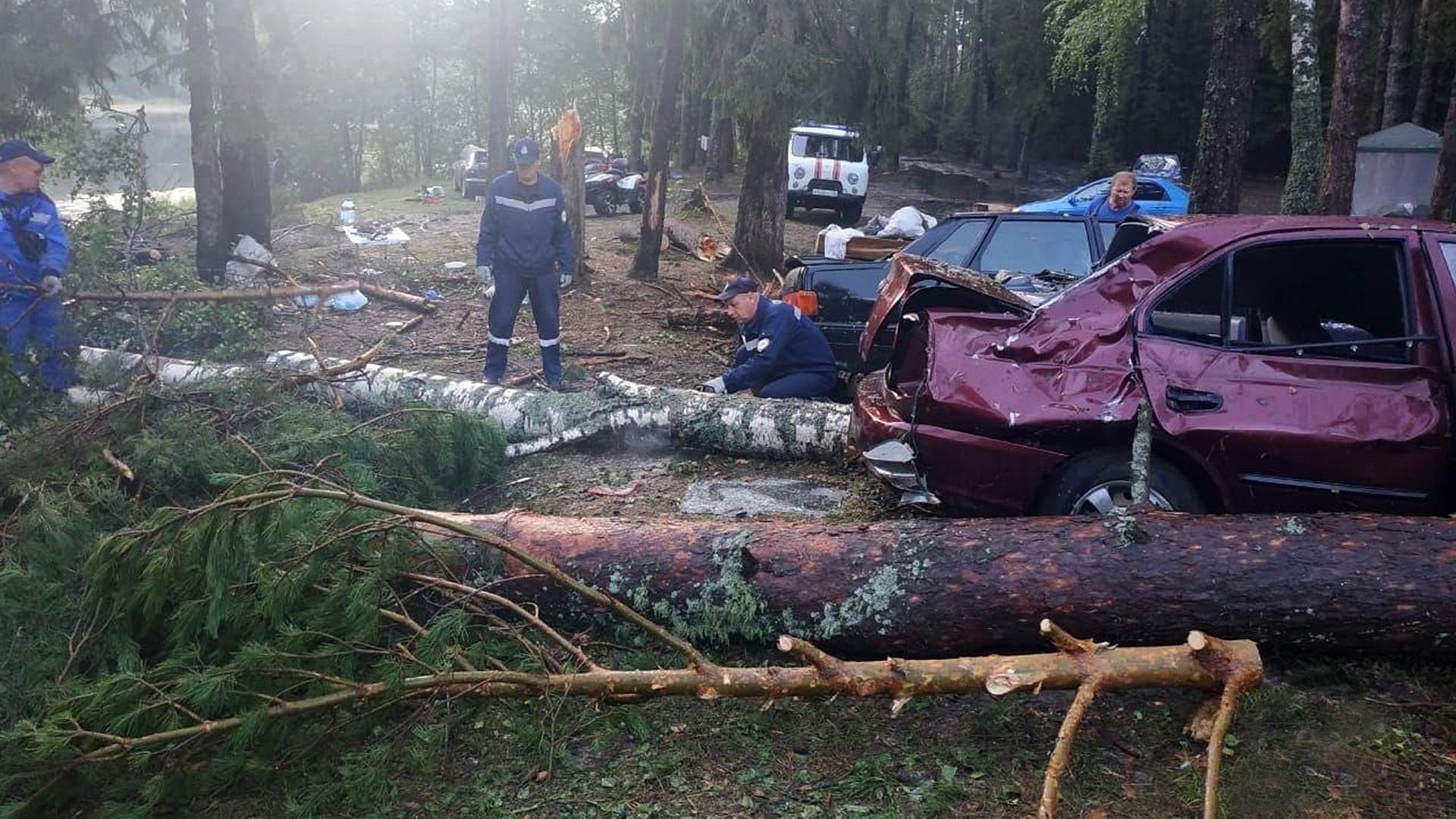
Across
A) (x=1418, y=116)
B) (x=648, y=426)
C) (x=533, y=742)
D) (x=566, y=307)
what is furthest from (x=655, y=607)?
→ (x=1418, y=116)

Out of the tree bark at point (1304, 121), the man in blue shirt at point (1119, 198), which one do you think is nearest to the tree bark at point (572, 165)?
the man in blue shirt at point (1119, 198)

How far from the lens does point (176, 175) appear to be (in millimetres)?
12320

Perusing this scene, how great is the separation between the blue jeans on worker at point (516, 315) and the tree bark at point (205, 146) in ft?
16.6

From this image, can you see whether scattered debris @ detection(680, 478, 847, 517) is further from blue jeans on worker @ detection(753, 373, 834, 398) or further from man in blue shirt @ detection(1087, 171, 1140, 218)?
man in blue shirt @ detection(1087, 171, 1140, 218)

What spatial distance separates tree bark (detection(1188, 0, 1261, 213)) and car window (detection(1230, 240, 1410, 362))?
5332 millimetres

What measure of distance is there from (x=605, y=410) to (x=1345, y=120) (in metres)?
8.58

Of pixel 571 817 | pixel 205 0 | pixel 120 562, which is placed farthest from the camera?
pixel 205 0

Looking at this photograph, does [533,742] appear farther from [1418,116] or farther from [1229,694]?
[1418,116]

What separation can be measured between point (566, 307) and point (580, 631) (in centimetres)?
828

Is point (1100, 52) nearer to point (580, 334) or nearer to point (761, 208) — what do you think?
point (761, 208)

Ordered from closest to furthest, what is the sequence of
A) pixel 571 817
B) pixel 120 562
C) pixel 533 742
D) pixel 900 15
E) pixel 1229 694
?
pixel 1229 694 → pixel 571 817 → pixel 533 742 → pixel 120 562 → pixel 900 15

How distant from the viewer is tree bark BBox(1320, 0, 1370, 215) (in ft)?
34.7

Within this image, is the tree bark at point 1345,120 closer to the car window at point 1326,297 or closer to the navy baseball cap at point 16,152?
the car window at point 1326,297

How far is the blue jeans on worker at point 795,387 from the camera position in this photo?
23.3ft
